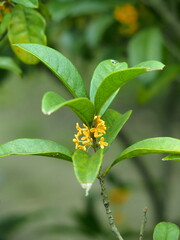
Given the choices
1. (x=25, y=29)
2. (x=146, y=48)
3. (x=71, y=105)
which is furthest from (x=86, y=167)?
(x=146, y=48)

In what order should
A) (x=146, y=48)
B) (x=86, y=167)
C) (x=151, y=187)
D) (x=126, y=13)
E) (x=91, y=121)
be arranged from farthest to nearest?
(x=151, y=187)
(x=126, y=13)
(x=146, y=48)
(x=91, y=121)
(x=86, y=167)

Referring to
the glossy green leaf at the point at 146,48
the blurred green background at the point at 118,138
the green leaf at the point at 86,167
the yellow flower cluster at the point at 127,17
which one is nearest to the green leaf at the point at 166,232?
the green leaf at the point at 86,167

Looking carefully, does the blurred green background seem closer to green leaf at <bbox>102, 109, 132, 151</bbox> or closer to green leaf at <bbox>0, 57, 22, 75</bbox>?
green leaf at <bbox>0, 57, 22, 75</bbox>

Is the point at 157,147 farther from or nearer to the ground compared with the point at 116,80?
nearer to the ground

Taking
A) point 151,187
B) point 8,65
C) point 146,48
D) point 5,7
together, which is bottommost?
point 151,187

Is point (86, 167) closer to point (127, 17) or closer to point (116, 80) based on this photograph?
point (116, 80)

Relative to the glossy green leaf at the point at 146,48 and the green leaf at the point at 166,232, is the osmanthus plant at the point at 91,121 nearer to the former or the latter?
the green leaf at the point at 166,232

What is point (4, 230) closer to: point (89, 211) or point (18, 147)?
point (89, 211)
